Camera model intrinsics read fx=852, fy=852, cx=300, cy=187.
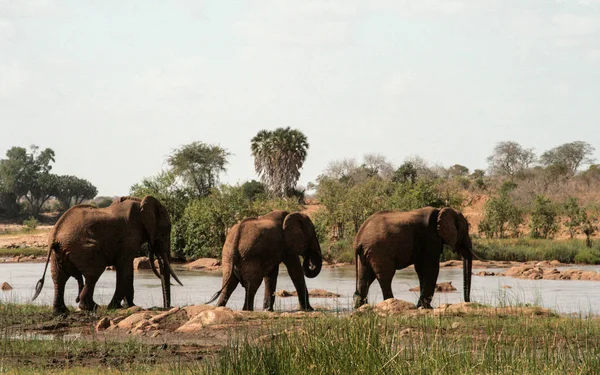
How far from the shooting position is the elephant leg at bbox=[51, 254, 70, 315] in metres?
17.3

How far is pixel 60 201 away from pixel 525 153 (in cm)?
5533

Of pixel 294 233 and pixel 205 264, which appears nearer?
pixel 294 233

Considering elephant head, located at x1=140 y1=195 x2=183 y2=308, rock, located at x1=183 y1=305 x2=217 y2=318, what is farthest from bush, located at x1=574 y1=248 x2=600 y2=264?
rock, located at x1=183 y1=305 x2=217 y2=318

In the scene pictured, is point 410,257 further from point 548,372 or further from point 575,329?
point 548,372

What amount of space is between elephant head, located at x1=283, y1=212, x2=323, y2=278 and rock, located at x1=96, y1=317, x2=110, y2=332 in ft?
16.2

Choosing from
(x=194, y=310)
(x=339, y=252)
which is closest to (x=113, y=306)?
(x=194, y=310)

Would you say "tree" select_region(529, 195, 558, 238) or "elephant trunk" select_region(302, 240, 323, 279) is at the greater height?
"tree" select_region(529, 195, 558, 238)

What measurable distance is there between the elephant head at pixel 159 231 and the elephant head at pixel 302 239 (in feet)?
9.10

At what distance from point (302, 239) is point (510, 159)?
266 ft

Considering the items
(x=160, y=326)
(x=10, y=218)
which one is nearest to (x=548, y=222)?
(x=160, y=326)

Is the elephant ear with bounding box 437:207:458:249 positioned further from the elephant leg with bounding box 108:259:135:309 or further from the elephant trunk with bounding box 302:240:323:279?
the elephant leg with bounding box 108:259:135:309

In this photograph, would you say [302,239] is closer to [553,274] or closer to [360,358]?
[360,358]

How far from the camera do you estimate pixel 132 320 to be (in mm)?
15492

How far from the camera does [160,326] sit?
15227 mm
